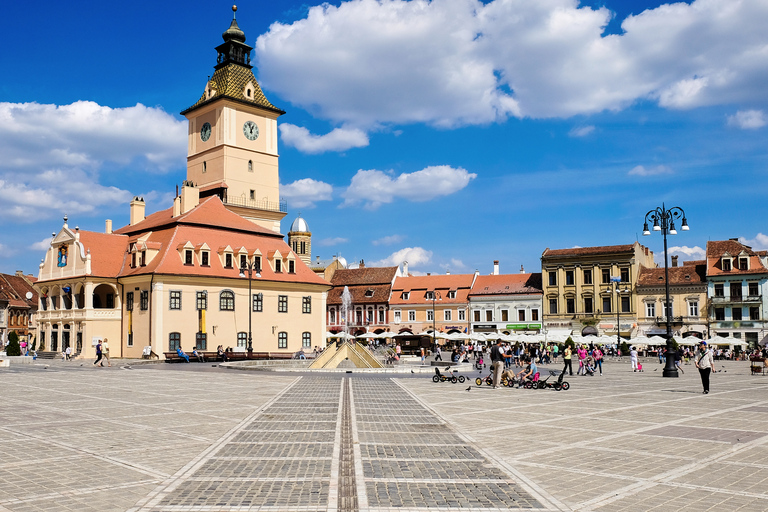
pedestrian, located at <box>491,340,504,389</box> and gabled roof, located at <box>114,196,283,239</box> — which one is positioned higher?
gabled roof, located at <box>114,196,283,239</box>

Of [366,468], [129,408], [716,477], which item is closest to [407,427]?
[366,468]

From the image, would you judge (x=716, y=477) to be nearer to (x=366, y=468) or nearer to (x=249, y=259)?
(x=366, y=468)

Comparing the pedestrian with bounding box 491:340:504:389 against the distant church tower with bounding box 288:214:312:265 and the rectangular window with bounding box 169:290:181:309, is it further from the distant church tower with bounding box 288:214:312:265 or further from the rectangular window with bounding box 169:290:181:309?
the distant church tower with bounding box 288:214:312:265

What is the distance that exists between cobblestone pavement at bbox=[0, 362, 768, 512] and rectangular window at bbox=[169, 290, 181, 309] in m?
30.1

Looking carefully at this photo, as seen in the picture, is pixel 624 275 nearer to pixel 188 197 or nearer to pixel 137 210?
pixel 188 197

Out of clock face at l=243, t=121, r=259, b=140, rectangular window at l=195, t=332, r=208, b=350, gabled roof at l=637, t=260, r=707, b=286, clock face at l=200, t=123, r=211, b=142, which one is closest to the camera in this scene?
rectangular window at l=195, t=332, r=208, b=350

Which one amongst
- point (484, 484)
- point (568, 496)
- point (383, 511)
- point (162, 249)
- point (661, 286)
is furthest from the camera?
point (661, 286)

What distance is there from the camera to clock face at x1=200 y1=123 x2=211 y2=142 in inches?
2744

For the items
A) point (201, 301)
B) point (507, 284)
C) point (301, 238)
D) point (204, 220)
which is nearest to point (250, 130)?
point (204, 220)

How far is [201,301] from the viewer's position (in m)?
51.8

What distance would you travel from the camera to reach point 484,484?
8609 mm

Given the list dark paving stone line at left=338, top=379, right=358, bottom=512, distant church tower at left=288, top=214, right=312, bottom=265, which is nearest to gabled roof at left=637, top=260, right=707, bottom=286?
dark paving stone line at left=338, top=379, right=358, bottom=512

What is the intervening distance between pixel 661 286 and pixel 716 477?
223 feet

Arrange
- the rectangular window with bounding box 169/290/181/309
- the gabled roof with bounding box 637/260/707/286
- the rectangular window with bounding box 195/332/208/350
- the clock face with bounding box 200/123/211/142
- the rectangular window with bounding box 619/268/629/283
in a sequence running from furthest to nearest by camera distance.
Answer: the rectangular window with bounding box 619/268/629/283, the gabled roof with bounding box 637/260/707/286, the clock face with bounding box 200/123/211/142, the rectangular window with bounding box 195/332/208/350, the rectangular window with bounding box 169/290/181/309
